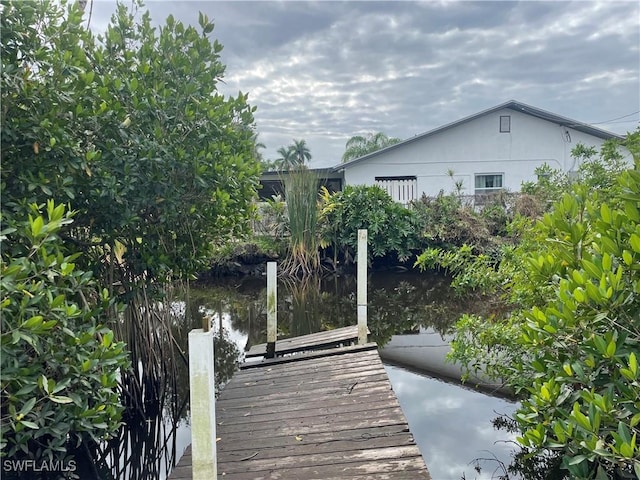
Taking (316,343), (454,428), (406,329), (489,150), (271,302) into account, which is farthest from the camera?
(489,150)

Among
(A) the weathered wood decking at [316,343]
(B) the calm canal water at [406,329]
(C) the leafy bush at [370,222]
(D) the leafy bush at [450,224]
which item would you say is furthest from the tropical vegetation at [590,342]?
(D) the leafy bush at [450,224]

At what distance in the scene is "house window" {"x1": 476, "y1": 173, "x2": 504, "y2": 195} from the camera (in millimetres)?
18125

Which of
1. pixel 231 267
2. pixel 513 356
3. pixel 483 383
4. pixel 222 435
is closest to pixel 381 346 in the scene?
pixel 483 383

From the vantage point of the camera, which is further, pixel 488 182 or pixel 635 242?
pixel 488 182

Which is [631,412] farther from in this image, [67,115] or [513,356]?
[67,115]

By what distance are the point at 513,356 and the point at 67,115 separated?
147 inches

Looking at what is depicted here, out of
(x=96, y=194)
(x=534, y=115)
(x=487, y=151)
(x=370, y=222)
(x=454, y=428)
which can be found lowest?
(x=454, y=428)

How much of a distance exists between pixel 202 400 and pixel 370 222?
1162 centimetres

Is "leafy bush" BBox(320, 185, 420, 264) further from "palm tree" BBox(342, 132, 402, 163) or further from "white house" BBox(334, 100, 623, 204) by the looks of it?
"palm tree" BBox(342, 132, 402, 163)

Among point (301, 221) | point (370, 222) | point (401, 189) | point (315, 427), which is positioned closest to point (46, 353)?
point (315, 427)

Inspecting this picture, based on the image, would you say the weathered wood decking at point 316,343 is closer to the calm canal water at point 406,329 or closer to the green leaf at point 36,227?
the calm canal water at point 406,329

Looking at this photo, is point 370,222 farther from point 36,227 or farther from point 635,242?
point 635,242

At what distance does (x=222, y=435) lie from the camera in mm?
3346

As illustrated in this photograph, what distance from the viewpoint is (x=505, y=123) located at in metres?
17.9
